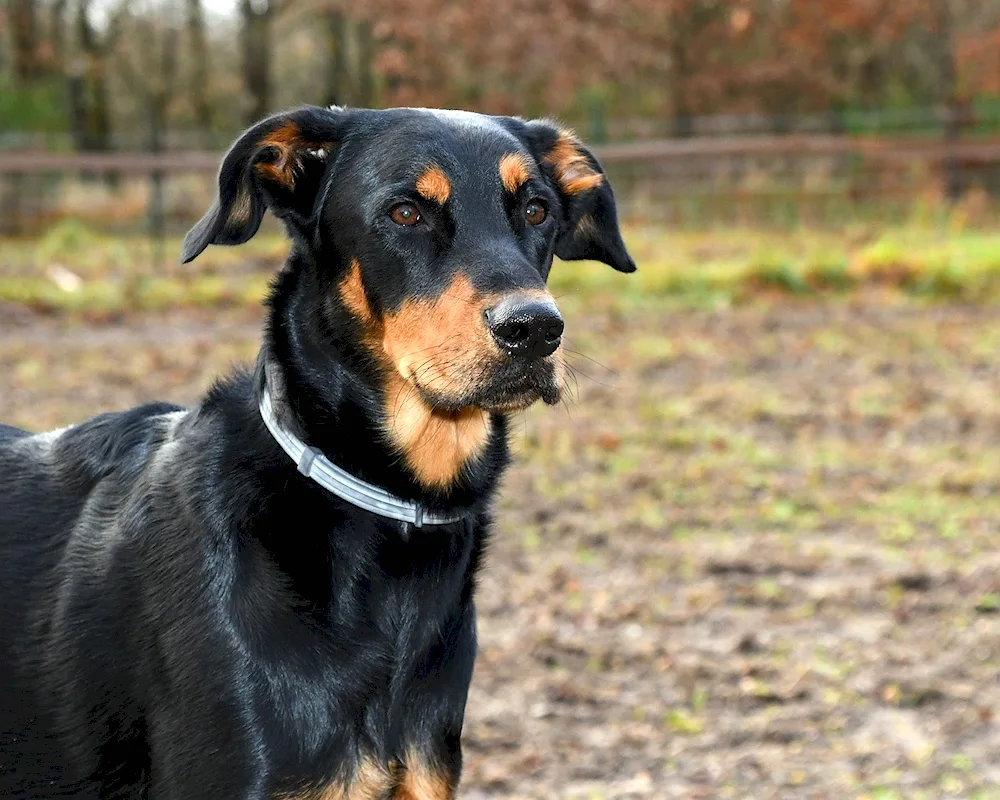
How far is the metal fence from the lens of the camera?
60.7 feet

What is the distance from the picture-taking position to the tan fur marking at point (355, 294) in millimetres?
3266

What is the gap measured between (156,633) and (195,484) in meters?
0.35

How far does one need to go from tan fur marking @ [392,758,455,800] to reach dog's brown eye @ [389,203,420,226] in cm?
126

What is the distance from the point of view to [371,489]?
3.11 m

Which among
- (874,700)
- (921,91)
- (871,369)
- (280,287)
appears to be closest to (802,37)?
(921,91)

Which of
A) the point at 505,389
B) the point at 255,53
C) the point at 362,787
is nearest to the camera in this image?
the point at 362,787

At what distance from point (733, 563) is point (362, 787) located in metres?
3.91

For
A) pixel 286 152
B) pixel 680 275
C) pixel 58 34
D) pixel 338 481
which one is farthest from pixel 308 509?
pixel 58 34

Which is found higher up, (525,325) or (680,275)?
(525,325)

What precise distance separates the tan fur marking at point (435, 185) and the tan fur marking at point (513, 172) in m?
0.16

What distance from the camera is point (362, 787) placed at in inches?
114

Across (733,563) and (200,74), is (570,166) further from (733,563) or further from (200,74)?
(200,74)

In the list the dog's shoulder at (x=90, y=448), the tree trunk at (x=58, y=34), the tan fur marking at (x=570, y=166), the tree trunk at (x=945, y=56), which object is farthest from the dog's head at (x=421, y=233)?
the tree trunk at (x=58, y=34)

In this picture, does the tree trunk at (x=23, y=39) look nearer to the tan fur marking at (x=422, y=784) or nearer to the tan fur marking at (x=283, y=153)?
the tan fur marking at (x=283, y=153)
